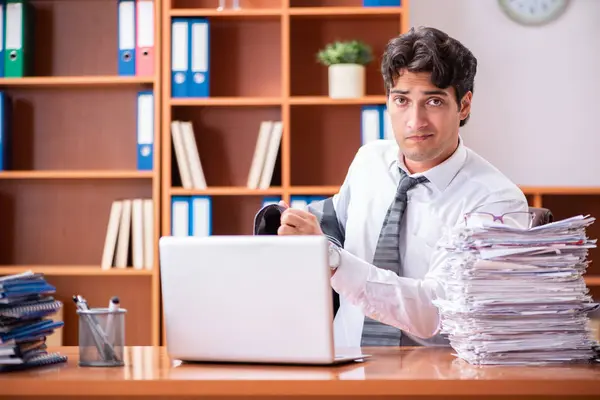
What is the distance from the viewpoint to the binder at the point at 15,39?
12.8 feet

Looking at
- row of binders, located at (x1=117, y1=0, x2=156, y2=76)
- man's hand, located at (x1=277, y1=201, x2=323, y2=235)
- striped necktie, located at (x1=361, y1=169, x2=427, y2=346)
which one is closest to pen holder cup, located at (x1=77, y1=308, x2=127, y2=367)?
man's hand, located at (x1=277, y1=201, x2=323, y2=235)

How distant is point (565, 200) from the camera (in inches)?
161

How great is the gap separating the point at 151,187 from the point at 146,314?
23.2 inches

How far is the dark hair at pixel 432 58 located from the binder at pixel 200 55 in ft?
5.42

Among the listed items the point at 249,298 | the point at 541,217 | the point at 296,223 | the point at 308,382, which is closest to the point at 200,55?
the point at 541,217

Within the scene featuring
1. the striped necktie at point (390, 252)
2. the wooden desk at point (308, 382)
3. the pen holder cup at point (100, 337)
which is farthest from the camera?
the striped necktie at point (390, 252)

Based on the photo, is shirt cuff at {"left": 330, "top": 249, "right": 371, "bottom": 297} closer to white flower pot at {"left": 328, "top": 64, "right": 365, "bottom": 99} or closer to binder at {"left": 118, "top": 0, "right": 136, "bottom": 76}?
white flower pot at {"left": 328, "top": 64, "right": 365, "bottom": 99}

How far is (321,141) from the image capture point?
13.3ft

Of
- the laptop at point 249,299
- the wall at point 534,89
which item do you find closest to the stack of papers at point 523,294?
the laptop at point 249,299

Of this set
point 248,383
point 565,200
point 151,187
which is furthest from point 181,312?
point 565,200

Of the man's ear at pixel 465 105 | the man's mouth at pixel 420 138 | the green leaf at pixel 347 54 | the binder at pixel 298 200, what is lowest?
the binder at pixel 298 200

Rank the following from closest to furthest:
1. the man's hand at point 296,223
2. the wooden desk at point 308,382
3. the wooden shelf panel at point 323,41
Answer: the wooden desk at point 308,382, the man's hand at point 296,223, the wooden shelf panel at point 323,41

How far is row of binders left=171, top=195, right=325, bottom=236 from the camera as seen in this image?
3818mm

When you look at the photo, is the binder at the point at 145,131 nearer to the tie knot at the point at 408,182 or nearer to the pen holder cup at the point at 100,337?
the tie knot at the point at 408,182
